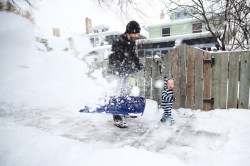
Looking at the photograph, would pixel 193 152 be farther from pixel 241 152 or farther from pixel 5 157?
pixel 5 157

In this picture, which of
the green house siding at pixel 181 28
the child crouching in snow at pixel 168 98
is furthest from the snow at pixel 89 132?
the green house siding at pixel 181 28

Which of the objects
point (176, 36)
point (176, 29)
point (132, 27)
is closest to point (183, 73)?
point (132, 27)

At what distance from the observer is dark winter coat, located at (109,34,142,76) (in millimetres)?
4641

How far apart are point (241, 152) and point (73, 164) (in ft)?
7.29

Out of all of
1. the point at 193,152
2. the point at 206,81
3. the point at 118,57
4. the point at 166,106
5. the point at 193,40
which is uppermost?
the point at 193,40

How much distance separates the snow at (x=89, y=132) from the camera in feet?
9.69

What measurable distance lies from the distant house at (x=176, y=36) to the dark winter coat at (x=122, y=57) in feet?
49.0

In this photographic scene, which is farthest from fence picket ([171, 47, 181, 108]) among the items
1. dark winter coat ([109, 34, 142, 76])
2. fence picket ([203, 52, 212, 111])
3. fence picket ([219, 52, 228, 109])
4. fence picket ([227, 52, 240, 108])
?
dark winter coat ([109, 34, 142, 76])

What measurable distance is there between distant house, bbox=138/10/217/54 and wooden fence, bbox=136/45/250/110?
44.8 feet

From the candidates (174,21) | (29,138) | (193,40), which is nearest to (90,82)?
(29,138)

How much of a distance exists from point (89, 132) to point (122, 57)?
1615mm

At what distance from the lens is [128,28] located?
181 inches

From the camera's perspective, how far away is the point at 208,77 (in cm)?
558

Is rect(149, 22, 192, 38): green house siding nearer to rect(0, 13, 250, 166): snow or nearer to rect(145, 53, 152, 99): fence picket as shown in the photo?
rect(0, 13, 250, 166): snow
